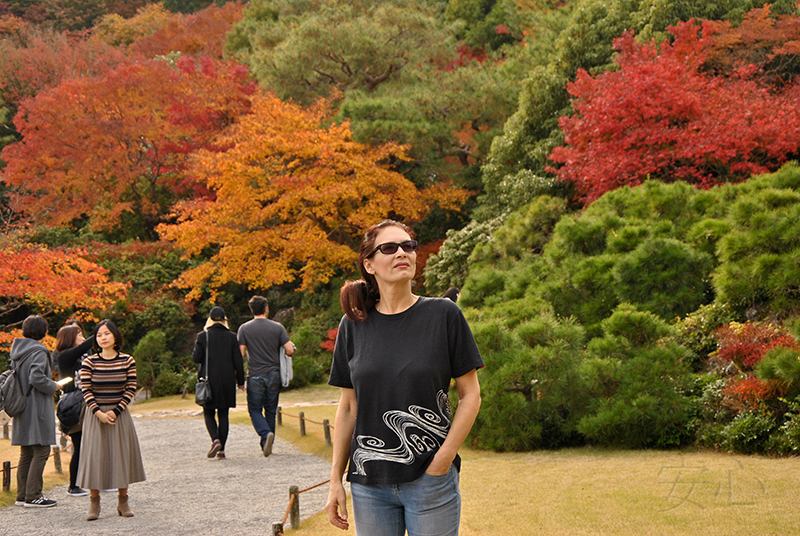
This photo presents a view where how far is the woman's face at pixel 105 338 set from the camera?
472 cm

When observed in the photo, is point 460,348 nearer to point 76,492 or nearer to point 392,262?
point 392,262

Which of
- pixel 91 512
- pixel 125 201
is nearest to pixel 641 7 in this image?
pixel 91 512

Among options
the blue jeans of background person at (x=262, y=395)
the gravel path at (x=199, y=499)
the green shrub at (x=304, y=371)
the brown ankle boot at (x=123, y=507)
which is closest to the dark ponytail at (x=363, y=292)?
the gravel path at (x=199, y=499)

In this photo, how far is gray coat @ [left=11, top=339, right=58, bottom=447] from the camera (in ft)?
16.6

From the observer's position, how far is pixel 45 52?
76.9ft

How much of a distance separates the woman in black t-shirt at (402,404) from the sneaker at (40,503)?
13.3ft

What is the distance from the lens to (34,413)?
5.08m

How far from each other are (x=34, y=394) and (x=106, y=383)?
889mm

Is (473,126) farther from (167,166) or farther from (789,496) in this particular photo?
(789,496)

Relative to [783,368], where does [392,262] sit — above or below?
above

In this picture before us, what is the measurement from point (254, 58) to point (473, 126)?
658cm

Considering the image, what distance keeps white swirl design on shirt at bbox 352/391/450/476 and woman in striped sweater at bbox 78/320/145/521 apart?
327cm

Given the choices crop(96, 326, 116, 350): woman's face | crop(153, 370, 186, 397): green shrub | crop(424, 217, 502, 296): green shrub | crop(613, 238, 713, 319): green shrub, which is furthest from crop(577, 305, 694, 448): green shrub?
crop(153, 370, 186, 397): green shrub

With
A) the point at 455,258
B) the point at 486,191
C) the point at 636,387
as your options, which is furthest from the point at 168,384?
the point at 636,387
